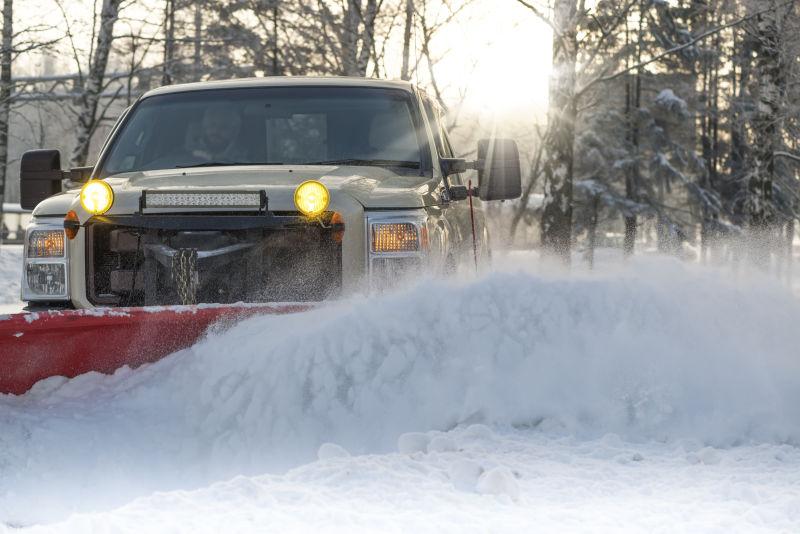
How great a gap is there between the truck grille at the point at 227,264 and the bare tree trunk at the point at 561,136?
907 centimetres

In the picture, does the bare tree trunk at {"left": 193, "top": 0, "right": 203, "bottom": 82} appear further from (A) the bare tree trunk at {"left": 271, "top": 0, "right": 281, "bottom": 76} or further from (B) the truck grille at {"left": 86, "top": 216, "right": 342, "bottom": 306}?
(B) the truck grille at {"left": 86, "top": 216, "right": 342, "bottom": 306}

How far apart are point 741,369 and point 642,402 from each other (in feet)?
1.61

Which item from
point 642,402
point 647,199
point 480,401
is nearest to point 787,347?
point 642,402

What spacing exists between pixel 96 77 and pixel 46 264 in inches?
490

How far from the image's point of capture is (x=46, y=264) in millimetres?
4469

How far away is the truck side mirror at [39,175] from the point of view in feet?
16.9

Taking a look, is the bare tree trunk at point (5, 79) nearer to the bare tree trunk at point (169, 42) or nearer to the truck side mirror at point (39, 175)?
the bare tree trunk at point (169, 42)

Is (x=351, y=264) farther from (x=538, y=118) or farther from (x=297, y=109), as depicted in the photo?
(x=538, y=118)

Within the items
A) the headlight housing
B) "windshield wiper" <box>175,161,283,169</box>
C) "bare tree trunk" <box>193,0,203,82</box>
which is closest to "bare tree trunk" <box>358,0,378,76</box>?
"bare tree trunk" <box>193,0,203,82</box>

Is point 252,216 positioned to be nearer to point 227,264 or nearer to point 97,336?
point 227,264

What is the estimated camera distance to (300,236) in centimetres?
440

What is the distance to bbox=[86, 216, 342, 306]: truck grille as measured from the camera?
435cm

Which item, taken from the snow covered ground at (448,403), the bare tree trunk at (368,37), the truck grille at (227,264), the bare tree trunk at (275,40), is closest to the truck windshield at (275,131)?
the truck grille at (227,264)

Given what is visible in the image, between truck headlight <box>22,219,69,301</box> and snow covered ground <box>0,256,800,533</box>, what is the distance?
0.55 meters
